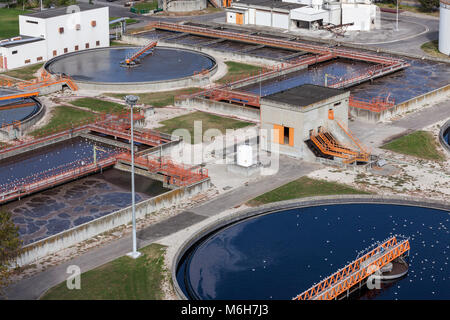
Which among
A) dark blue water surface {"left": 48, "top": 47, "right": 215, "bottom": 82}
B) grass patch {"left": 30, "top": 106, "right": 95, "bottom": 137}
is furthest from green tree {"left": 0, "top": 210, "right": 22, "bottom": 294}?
dark blue water surface {"left": 48, "top": 47, "right": 215, "bottom": 82}

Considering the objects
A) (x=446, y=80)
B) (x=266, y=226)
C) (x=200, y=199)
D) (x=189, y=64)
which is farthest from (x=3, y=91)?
(x=446, y=80)

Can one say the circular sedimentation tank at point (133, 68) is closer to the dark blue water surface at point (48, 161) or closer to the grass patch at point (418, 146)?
the dark blue water surface at point (48, 161)

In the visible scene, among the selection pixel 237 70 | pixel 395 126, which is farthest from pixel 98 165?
pixel 237 70

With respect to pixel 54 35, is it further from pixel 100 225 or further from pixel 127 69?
pixel 100 225

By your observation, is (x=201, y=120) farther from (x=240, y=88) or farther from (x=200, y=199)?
(x=200, y=199)

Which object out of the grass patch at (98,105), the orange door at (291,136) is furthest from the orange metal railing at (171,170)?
the grass patch at (98,105)

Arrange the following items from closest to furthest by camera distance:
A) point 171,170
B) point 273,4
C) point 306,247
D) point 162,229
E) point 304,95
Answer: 1. point 306,247
2. point 162,229
3. point 171,170
4. point 304,95
5. point 273,4
